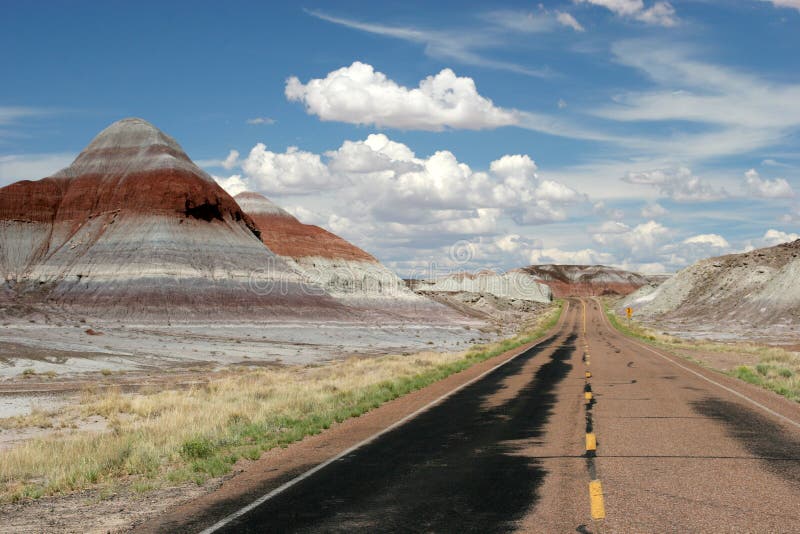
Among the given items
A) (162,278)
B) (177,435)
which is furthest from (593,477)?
(162,278)

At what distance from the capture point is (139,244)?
3159 inches

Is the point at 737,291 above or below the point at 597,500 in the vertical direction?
above

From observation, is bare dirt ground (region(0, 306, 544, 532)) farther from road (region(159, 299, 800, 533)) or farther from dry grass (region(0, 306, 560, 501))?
road (region(159, 299, 800, 533))

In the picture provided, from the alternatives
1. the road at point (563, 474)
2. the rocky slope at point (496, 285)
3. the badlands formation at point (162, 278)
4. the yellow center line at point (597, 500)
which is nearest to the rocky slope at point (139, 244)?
the badlands formation at point (162, 278)

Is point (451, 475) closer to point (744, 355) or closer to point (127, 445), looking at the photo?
point (127, 445)

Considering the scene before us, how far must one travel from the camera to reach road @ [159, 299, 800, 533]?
6.84 m

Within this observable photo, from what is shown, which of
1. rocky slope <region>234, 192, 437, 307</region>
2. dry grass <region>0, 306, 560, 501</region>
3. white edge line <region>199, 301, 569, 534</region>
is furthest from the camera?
rocky slope <region>234, 192, 437, 307</region>

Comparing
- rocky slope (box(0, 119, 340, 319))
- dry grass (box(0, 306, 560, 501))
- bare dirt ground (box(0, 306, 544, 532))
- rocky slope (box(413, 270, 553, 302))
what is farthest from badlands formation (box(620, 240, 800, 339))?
rocky slope (box(413, 270, 553, 302))

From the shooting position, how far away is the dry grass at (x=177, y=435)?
32.9 ft

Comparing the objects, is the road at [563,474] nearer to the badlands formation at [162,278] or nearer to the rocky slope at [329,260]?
the badlands formation at [162,278]

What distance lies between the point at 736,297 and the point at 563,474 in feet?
273

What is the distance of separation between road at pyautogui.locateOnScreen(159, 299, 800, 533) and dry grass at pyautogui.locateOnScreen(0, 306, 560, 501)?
2067 millimetres

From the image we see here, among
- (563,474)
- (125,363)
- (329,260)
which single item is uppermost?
(329,260)

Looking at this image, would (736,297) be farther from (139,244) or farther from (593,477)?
(593,477)
